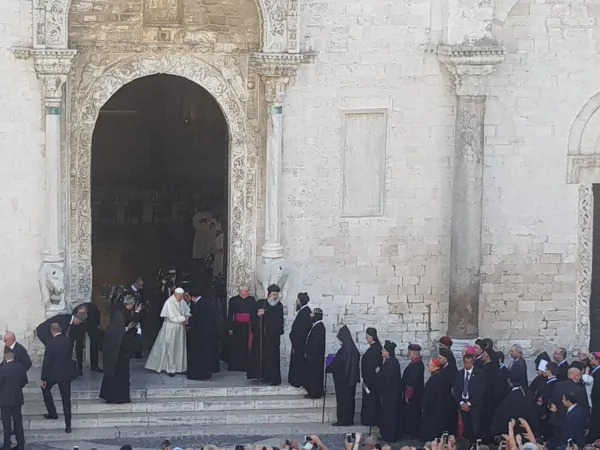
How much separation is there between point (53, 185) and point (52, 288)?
57.4 inches

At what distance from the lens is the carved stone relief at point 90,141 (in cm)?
2256

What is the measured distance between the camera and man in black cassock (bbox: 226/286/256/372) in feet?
73.5

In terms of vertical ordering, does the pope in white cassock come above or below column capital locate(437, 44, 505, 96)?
below

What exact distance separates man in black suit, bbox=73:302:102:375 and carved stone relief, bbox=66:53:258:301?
0.67 meters

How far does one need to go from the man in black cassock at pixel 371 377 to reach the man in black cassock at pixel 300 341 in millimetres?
1066

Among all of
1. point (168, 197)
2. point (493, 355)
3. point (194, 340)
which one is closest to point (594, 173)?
point (493, 355)

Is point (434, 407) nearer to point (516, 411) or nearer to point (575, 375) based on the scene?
point (516, 411)

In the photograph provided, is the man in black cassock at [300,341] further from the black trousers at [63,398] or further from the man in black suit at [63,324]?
the black trousers at [63,398]

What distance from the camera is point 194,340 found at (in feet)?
72.4

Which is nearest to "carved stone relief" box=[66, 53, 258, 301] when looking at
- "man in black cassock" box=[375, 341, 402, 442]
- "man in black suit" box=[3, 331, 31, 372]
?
"man in black suit" box=[3, 331, 31, 372]

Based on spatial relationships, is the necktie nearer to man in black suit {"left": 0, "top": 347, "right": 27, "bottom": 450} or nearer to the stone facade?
the stone facade

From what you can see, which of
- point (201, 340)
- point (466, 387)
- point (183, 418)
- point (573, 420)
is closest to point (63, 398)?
point (183, 418)

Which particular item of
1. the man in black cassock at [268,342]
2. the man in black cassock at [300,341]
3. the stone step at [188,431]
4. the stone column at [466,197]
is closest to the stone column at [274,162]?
the man in black cassock at [268,342]

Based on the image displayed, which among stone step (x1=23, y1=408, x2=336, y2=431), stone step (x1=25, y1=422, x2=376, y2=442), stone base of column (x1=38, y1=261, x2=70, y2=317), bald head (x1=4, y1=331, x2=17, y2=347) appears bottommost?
stone step (x1=25, y1=422, x2=376, y2=442)
